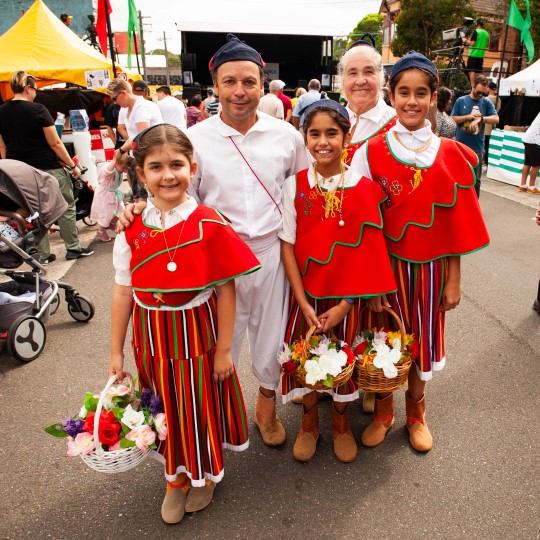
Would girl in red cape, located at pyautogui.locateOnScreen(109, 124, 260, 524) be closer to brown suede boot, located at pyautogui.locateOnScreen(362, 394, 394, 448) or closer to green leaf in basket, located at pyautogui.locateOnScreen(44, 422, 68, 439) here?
green leaf in basket, located at pyautogui.locateOnScreen(44, 422, 68, 439)

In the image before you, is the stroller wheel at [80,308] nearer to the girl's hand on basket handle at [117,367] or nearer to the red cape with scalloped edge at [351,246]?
the girl's hand on basket handle at [117,367]

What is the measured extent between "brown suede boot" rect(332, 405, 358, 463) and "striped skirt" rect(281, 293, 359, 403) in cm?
15

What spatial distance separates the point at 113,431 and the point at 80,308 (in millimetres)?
2476

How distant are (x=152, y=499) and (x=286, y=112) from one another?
10103 millimetres

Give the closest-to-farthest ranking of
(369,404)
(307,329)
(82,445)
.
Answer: (82,445) → (307,329) → (369,404)

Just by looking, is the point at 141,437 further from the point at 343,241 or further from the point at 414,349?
the point at 414,349

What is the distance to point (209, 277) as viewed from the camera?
1925mm

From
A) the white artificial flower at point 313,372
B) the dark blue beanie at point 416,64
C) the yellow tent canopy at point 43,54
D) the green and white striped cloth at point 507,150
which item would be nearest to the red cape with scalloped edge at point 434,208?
the dark blue beanie at point 416,64

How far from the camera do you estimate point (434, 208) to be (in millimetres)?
2203

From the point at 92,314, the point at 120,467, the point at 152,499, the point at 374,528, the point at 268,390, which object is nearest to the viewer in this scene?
the point at 120,467

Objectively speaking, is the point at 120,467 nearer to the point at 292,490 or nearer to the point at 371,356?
the point at 292,490

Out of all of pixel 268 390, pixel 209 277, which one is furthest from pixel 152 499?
pixel 209 277

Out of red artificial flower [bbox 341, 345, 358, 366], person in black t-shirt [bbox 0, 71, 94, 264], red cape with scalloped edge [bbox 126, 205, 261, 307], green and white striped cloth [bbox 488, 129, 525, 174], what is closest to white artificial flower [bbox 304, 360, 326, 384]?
red artificial flower [bbox 341, 345, 358, 366]

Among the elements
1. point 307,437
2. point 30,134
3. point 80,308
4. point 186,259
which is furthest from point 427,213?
point 30,134
